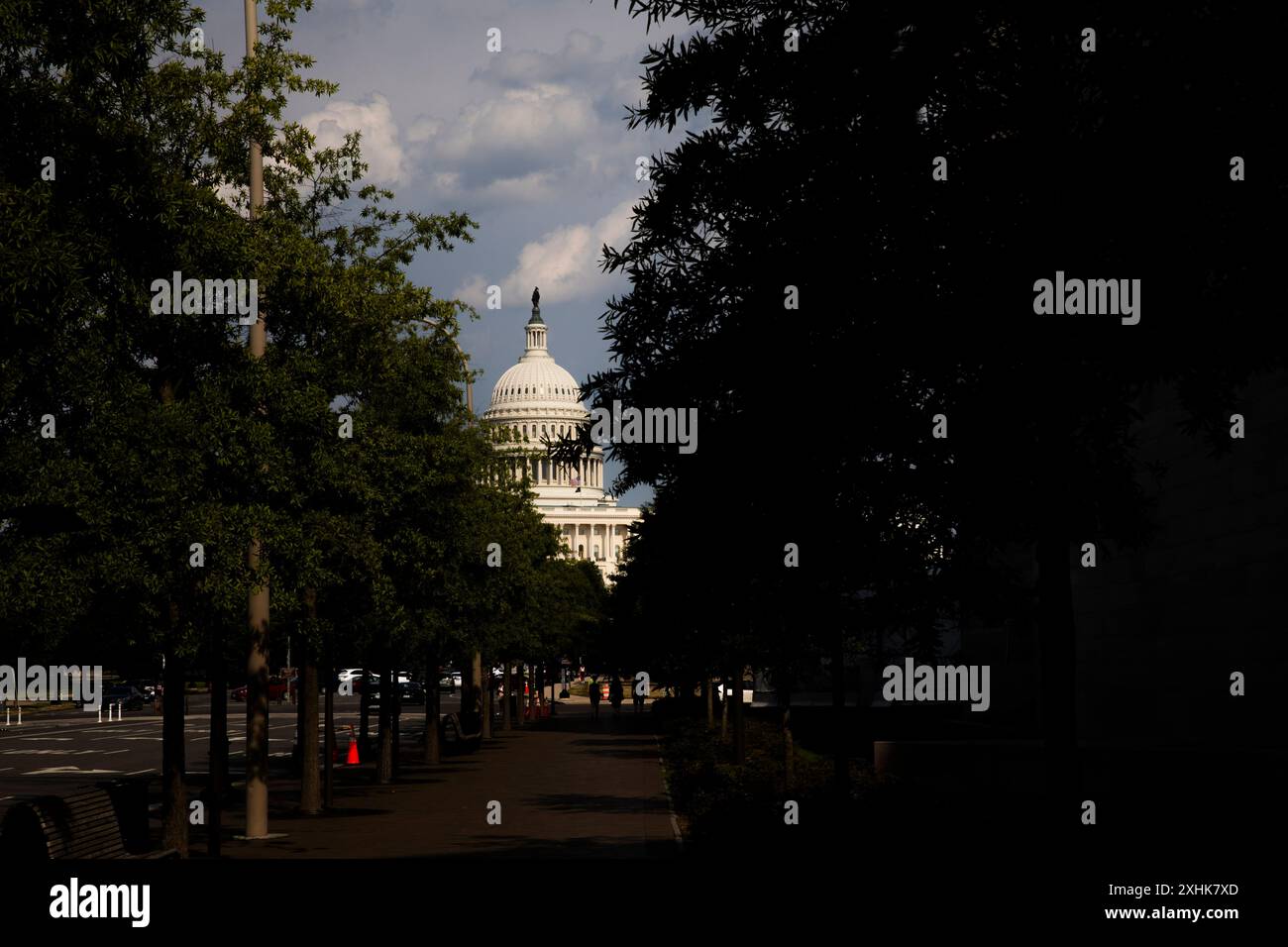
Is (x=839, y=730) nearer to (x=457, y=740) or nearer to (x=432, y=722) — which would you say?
(x=432, y=722)

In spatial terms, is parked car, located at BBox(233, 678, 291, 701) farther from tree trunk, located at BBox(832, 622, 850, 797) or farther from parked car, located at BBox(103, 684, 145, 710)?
tree trunk, located at BBox(832, 622, 850, 797)

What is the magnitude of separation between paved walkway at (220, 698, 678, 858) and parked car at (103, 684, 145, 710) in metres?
48.3

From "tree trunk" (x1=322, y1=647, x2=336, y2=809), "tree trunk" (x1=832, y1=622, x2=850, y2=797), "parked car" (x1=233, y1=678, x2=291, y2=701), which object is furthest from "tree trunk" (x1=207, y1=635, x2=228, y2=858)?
"parked car" (x1=233, y1=678, x2=291, y2=701)

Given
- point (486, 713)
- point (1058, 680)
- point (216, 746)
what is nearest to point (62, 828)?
point (216, 746)

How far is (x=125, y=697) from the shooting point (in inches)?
3625

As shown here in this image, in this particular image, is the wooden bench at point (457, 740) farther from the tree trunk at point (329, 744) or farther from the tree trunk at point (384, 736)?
the tree trunk at point (329, 744)

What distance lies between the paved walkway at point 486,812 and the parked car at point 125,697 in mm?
48289

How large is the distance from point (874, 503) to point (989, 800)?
13955 millimetres

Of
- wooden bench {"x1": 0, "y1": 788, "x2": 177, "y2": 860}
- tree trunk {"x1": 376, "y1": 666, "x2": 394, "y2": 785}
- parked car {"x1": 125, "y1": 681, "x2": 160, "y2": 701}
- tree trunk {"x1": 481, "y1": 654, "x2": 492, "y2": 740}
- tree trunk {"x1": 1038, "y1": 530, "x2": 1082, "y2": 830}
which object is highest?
tree trunk {"x1": 1038, "y1": 530, "x2": 1082, "y2": 830}

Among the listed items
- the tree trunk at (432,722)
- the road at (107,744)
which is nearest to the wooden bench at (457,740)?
the tree trunk at (432,722)

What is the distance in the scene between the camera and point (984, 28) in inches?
508

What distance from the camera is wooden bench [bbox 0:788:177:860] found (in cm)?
1311

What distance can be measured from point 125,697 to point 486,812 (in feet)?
228
